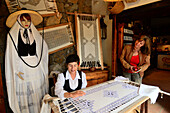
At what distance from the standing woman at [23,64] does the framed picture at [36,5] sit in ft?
1.64

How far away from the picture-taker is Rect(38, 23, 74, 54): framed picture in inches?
87.7

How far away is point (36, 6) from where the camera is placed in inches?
81.9

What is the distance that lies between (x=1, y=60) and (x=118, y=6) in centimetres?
276

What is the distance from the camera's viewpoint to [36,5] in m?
2.08

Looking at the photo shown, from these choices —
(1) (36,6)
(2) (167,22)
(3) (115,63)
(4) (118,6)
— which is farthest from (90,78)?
(2) (167,22)

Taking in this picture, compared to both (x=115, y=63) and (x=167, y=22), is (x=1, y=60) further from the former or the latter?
(x=167, y=22)

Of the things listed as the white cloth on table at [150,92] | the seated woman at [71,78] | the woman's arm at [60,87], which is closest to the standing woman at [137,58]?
the white cloth on table at [150,92]

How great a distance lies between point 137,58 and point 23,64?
2172mm

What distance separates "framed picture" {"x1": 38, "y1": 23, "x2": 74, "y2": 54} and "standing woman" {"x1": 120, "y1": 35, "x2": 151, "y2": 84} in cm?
142

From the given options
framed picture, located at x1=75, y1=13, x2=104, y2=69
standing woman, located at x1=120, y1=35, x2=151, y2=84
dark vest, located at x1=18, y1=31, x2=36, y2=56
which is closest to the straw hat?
dark vest, located at x1=18, y1=31, x2=36, y2=56

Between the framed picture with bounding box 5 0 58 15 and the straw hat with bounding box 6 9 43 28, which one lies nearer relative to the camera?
the straw hat with bounding box 6 9 43 28

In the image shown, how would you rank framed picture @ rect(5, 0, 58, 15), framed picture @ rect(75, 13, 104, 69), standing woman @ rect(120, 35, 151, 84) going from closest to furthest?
1. framed picture @ rect(5, 0, 58, 15)
2. standing woman @ rect(120, 35, 151, 84)
3. framed picture @ rect(75, 13, 104, 69)

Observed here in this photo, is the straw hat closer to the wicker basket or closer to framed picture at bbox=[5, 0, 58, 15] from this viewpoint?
framed picture at bbox=[5, 0, 58, 15]

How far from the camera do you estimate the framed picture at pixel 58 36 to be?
2.23 meters
